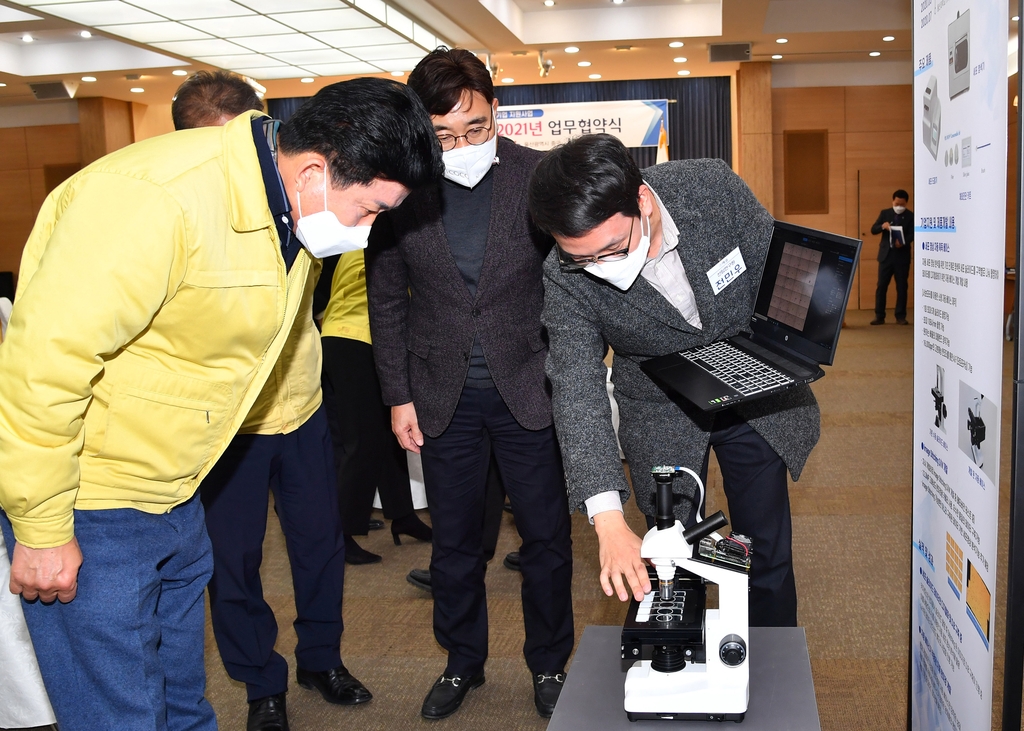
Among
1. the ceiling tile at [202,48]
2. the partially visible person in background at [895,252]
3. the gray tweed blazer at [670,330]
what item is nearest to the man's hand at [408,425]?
the gray tweed blazer at [670,330]

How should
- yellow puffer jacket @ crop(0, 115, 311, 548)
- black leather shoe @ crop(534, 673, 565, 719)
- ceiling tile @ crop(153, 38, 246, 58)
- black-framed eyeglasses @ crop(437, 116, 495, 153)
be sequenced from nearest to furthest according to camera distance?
1. yellow puffer jacket @ crop(0, 115, 311, 548)
2. black-framed eyeglasses @ crop(437, 116, 495, 153)
3. black leather shoe @ crop(534, 673, 565, 719)
4. ceiling tile @ crop(153, 38, 246, 58)

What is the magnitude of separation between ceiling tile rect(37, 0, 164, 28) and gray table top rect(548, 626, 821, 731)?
20.8ft

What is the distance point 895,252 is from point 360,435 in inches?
336

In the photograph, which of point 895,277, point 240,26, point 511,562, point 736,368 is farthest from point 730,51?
point 736,368

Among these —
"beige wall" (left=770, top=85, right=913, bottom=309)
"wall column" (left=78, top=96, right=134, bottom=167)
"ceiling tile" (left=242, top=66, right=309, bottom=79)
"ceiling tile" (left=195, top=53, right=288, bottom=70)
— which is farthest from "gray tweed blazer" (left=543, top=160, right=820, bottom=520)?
"wall column" (left=78, top=96, right=134, bottom=167)

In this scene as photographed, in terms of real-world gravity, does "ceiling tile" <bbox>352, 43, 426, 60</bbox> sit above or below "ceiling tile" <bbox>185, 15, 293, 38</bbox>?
above

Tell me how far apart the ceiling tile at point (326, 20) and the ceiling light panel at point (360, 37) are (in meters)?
0.19

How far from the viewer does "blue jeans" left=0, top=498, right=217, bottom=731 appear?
1422 millimetres

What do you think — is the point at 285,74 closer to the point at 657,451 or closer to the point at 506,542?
the point at 506,542

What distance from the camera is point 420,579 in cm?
316

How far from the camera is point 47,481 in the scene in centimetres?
128

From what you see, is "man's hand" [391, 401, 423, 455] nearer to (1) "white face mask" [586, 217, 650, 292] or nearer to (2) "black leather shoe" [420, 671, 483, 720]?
(2) "black leather shoe" [420, 671, 483, 720]

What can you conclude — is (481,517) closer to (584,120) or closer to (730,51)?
(730,51)

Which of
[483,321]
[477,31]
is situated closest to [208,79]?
[483,321]
